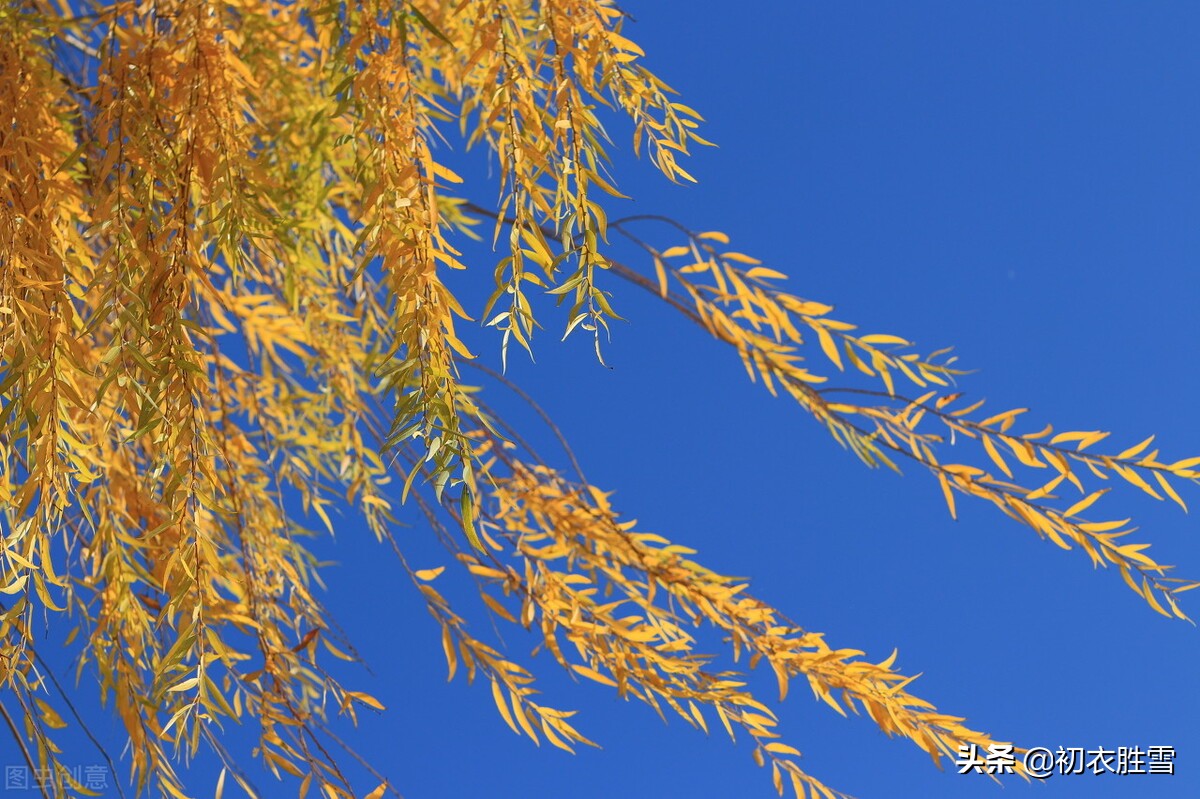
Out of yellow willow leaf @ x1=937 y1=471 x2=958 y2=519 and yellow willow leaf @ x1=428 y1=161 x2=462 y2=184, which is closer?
yellow willow leaf @ x1=428 y1=161 x2=462 y2=184

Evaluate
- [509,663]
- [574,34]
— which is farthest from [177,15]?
[509,663]

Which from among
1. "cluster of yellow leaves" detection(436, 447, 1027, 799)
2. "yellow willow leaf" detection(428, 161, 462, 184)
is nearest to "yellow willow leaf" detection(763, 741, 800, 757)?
"cluster of yellow leaves" detection(436, 447, 1027, 799)

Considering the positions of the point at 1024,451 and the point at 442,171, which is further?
the point at 1024,451

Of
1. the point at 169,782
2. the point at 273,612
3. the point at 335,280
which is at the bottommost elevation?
the point at 169,782

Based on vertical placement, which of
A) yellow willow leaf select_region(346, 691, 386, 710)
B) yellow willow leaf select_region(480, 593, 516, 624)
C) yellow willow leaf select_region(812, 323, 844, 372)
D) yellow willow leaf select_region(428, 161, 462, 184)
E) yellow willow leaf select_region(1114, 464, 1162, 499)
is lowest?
yellow willow leaf select_region(346, 691, 386, 710)

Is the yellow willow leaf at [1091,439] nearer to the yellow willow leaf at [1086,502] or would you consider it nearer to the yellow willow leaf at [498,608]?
the yellow willow leaf at [1086,502]

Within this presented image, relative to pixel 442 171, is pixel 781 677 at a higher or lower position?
lower

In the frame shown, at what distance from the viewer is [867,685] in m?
1.06

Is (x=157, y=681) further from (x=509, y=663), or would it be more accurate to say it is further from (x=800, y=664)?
(x=800, y=664)

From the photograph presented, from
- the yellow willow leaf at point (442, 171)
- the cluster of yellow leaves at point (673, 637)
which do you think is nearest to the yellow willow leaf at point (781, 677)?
the cluster of yellow leaves at point (673, 637)

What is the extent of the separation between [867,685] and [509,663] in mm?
331

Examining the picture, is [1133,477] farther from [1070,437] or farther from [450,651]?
[450,651]

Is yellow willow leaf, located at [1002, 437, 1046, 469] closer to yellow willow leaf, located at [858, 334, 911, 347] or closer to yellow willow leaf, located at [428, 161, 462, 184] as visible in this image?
yellow willow leaf, located at [858, 334, 911, 347]

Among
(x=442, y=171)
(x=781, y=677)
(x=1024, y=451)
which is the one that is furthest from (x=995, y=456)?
(x=442, y=171)
